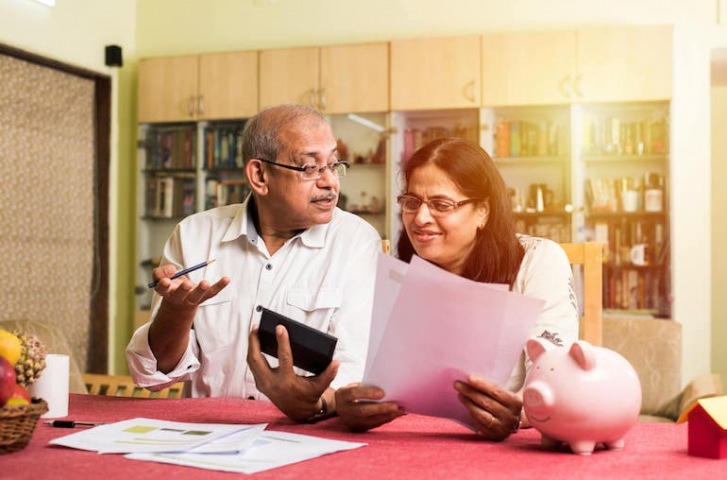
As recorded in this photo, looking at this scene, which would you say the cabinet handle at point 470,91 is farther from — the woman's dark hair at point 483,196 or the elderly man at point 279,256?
the woman's dark hair at point 483,196

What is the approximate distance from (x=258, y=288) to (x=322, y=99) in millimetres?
2987

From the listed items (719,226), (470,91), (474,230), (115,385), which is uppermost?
(470,91)

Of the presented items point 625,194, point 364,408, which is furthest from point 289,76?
point 364,408

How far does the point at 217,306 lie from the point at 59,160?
10.7ft

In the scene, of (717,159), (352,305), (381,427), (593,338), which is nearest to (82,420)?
(381,427)

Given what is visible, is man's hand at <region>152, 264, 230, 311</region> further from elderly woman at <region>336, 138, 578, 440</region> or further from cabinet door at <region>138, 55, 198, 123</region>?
cabinet door at <region>138, 55, 198, 123</region>

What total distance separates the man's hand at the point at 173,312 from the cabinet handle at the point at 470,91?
10.3 ft

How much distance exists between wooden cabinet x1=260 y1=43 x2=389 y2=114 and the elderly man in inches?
107

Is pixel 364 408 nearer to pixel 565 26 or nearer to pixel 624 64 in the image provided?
pixel 624 64

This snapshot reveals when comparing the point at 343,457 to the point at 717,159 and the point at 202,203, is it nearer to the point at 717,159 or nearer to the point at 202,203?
the point at 202,203

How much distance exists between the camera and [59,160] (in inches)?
196

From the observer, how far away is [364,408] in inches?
52.4

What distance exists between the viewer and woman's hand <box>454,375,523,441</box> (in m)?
1.26

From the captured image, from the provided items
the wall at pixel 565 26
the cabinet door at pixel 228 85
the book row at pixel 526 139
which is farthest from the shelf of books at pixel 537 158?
the cabinet door at pixel 228 85
